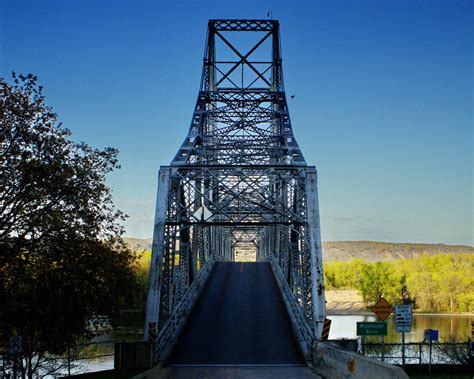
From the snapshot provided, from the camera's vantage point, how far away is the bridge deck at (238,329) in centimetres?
1762

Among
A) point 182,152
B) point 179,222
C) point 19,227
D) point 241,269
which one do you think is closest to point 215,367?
point 179,222

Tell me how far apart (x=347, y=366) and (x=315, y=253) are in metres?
5.42

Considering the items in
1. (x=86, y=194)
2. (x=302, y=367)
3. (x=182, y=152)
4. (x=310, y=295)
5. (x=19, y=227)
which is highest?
(x=182, y=152)

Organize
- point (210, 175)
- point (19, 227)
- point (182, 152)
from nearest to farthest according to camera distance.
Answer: point (19, 227), point (210, 175), point (182, 152)

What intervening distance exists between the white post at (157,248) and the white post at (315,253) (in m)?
4.52

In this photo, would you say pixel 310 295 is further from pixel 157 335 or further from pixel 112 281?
pixel 112 281

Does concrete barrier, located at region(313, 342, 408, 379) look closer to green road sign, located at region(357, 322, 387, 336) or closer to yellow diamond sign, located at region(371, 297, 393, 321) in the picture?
green road sign, located at region(357, 322, 387, 336)

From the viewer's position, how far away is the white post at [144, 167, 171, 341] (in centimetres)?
1759

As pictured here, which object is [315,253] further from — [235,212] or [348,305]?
[348,305]

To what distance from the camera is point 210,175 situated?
2080 cm

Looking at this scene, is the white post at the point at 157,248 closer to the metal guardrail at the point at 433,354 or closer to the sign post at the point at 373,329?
the sign post at the point at 373,329

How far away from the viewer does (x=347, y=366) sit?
44.2ft

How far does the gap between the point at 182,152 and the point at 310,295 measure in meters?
7.40

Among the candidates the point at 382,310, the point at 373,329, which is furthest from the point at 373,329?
the point at 382,310
